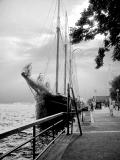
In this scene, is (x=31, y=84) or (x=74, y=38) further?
(x=31, y=84)

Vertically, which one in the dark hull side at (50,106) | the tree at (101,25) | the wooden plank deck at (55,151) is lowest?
the wooden plank deck at (55,151)

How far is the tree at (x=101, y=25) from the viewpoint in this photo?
5.86 metres

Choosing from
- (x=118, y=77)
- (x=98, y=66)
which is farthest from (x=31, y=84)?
(x=118, y=77)

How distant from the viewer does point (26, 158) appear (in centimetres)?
1008

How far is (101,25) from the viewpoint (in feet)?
21.3

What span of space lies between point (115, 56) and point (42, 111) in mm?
19967

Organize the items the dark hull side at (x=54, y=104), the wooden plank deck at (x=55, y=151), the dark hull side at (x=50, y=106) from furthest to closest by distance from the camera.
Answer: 1. the dark hull side at (x=54, y=104)
2. the dark hull side at (x=50, y=106)
3. the wooden plank deck at (x=55, y=151)

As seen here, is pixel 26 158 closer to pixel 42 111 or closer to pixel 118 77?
pixel 42 111

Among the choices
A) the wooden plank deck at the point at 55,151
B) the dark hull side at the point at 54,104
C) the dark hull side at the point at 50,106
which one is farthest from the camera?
the dark hull side at the point at 54,104

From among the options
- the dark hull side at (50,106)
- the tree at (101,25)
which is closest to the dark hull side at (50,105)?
the dark hull side at (50,106)

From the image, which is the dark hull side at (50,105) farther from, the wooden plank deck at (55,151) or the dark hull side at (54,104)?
the wooden plank deck at (55,151)

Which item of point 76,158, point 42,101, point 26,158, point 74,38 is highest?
point 74,38

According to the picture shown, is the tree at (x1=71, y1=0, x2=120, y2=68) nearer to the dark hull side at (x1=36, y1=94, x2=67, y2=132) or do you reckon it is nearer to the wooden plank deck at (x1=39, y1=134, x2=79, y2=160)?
the wooden plank deck at (x1=39, y1=134, x2=79, y2=160)

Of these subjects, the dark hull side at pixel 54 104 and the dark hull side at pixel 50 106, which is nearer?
the dark hull side at pixel 50 106
